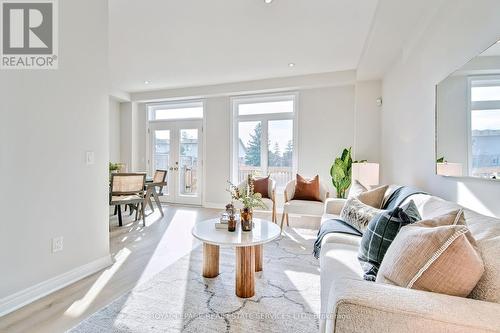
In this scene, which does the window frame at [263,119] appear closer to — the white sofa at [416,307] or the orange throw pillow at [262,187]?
the orange throw pillow at [262,187]

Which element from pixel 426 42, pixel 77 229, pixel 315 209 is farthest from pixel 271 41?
pixel 77 229

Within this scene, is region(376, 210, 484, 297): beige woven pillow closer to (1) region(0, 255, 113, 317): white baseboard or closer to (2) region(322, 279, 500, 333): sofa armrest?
(2) region(322, 279, 500, 333): sofa armrest

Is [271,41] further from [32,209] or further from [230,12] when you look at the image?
[32,209]

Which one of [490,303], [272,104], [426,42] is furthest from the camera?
[272,104]

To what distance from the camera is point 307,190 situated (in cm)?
387

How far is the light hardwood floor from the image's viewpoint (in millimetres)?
1668

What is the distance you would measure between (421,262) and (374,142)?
12.5ft

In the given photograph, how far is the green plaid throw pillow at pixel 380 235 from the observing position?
1359 mm

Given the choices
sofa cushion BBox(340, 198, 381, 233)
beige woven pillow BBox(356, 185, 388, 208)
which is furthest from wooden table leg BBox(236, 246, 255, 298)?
beige woven pillow BBox(356, 185, 388, 208)

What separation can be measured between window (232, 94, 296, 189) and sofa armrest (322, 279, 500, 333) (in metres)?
4.23

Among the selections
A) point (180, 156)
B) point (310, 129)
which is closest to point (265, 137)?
point (310, 129)

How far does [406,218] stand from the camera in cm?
137

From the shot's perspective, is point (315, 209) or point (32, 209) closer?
point (32, 209)

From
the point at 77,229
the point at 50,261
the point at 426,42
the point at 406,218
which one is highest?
the point at 426,42
